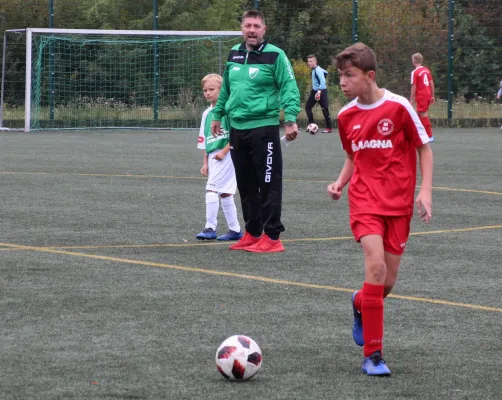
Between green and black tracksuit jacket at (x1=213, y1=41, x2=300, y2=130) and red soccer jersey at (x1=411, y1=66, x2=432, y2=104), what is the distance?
17947 mm

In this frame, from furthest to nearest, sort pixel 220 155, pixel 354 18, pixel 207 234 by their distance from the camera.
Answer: pixel 354 18, pixel 207 234, pixel 220 155

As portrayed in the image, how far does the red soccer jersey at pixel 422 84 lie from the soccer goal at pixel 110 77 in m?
6.83

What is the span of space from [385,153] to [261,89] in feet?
13.3

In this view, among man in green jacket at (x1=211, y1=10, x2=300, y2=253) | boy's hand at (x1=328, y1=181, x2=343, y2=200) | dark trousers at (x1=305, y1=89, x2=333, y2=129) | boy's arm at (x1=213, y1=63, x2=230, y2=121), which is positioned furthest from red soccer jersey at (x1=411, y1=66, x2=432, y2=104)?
boy's hand at (x1=328, y1=181, x2=343, y2=200)

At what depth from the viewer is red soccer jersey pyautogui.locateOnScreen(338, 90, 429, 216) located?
19.3ft

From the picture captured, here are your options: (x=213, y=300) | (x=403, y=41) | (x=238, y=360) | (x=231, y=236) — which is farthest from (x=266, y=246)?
(x=403, y=41)

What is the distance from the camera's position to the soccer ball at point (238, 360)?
547cm

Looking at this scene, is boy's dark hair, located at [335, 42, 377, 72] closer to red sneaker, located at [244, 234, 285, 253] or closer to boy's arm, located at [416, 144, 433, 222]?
boy's arm, located at [416, 144, 433, 222]

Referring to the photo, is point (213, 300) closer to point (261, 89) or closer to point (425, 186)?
point (425, 186)

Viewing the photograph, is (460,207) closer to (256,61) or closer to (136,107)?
(256,61)

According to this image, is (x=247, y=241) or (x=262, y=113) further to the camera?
(x=247, y=241)

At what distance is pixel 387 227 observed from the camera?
19.3ft

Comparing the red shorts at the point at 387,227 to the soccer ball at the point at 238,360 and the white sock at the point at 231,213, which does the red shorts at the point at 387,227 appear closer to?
the soccer ball at the point at 238,360

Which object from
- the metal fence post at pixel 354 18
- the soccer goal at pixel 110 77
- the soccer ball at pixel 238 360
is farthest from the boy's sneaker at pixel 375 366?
the metal fence post at pixel 354 18
